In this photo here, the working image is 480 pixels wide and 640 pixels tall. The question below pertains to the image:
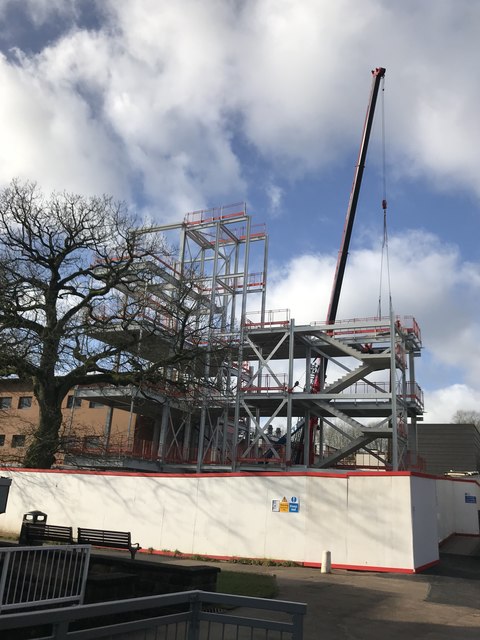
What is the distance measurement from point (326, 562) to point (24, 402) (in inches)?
1547

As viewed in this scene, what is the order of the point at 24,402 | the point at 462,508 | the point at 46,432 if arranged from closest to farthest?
the point at 46,432 < the point at 462,508 < the point at 24,402

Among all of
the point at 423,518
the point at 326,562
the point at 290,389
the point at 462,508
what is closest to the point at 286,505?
the point at 326,562

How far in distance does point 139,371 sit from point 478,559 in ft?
50.3

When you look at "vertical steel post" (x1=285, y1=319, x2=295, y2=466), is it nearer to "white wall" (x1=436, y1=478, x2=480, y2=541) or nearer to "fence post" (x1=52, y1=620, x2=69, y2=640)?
"white wall" (x1=436, y1=478, x2=480, y2=541)

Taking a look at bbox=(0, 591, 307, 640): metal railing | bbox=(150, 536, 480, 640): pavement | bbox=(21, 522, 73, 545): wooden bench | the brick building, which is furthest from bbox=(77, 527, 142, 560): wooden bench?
the brick building

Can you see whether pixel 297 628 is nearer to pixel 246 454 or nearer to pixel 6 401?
pixel 246 454

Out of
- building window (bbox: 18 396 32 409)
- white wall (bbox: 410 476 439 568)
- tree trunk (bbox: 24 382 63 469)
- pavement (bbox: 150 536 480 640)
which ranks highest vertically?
building window (bbox: 18 396 32 409)

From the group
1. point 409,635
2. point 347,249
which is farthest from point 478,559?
point 347,249

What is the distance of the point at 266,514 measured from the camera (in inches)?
685

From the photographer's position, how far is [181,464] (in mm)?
35844

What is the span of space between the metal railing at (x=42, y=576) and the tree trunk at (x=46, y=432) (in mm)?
15686

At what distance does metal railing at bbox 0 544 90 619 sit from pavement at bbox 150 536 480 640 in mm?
3675

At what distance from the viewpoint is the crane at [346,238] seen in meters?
37.1

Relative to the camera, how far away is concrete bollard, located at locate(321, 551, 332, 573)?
15211 mm
